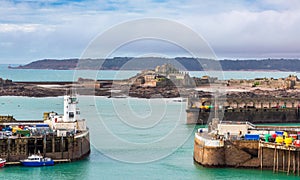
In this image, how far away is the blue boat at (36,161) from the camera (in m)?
42.9

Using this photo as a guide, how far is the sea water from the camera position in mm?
41438

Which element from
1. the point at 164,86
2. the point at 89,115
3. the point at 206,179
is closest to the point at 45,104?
the point at 89,115

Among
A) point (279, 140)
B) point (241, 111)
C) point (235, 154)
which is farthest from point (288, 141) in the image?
point (241, 111)

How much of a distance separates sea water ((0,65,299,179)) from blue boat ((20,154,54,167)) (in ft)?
1.28

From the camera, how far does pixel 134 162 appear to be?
150ft

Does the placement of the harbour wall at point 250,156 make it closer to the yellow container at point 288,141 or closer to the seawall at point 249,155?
the seawall at point 249,155

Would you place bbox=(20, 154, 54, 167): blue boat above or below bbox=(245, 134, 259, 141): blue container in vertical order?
below

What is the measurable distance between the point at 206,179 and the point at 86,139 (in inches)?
418

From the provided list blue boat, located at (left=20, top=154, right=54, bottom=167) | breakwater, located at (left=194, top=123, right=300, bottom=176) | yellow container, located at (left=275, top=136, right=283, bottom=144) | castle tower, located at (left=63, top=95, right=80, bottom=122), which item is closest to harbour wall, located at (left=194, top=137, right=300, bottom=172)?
breakwater, located at (left=194, top=123, right=300, bottom=176)

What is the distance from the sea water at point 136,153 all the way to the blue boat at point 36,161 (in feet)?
1.28

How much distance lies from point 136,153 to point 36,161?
8.74m

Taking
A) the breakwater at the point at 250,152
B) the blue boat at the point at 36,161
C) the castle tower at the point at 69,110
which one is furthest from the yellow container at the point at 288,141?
the castle tower at the point at 69,110

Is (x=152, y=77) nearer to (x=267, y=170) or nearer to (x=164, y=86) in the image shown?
(x=164, y=86)

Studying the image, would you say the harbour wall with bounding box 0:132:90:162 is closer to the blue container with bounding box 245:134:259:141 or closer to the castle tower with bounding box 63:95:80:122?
the castle tower with bounding box 63:95:80:122
